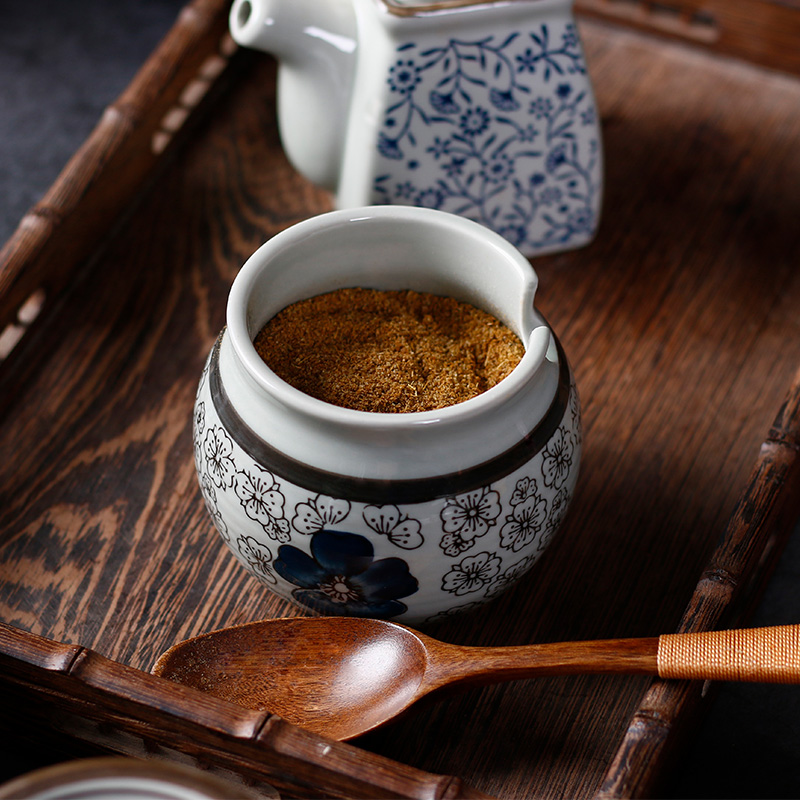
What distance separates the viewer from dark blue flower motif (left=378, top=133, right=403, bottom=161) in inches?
26.8

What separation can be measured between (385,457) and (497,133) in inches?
13.1

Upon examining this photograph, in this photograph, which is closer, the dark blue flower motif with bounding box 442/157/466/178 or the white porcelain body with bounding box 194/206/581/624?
the white porcelain body with bounding box 194/206/581/624

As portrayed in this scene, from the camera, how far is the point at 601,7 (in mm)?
935

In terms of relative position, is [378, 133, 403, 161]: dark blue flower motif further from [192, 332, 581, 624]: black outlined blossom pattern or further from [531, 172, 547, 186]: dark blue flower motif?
[192, 332, 581, 624]: black outlined blossom pattern

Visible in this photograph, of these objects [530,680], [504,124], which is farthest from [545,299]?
[530,680]

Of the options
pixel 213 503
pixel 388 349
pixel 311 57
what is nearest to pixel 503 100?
pixel 311 57

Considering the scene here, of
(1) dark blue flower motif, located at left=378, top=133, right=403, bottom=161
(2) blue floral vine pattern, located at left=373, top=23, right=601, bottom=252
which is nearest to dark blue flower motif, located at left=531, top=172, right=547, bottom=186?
(2) blue floral vine pattern, located at left=373, top=23, right=601, bottom=252

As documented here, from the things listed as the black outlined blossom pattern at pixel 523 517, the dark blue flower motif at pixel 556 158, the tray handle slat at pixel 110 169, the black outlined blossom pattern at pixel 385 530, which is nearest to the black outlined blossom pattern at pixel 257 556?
the black outlined blossom pattern at pixel 385 530

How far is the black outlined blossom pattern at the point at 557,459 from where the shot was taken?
19.0 inches

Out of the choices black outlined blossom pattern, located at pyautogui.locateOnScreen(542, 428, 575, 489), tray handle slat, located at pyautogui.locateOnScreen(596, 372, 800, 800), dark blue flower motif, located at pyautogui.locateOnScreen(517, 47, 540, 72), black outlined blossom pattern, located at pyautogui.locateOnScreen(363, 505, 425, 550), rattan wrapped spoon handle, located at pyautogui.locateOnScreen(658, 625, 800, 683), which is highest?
dark blue flower motif, located at pyautogui.locateOnScreen(517, 47, 540, 72)

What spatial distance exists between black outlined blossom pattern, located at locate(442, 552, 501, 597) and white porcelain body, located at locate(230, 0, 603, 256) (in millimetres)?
317

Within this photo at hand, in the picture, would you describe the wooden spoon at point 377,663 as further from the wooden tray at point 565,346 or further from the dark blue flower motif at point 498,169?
the dark blue flower motif at point 498,169

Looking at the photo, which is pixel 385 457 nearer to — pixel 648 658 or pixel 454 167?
pixel 648 658

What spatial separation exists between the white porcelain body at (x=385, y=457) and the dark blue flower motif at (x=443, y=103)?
18 cm
